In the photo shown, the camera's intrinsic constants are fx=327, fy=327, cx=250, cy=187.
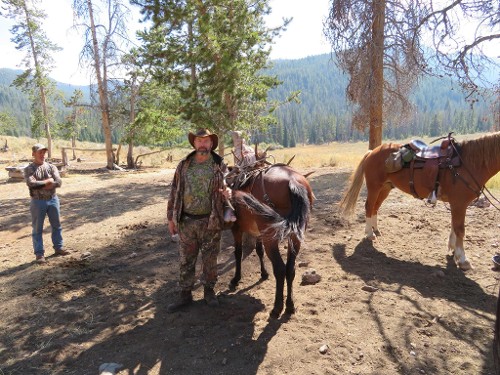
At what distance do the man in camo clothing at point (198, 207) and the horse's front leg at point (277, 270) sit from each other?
27.1 inches

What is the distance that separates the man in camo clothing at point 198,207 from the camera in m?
3.67

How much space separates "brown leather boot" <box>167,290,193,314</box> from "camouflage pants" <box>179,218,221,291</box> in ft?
0.21

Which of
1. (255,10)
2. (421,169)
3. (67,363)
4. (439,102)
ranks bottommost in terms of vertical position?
(67,363)

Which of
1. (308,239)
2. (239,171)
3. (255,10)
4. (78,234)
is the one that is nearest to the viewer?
(239,171)

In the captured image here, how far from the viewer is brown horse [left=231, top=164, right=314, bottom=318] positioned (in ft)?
10.6

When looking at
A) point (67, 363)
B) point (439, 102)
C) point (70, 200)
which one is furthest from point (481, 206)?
point (439, 102)

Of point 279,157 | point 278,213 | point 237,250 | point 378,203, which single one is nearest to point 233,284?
point 237,250

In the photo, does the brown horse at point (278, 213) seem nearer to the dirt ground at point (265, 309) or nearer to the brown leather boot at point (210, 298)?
the dirt ground at point (265, 309)

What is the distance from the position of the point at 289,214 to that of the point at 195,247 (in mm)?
1219

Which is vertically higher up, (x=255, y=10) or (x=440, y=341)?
(x=255, y=10)

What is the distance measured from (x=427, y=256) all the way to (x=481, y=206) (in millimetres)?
2850

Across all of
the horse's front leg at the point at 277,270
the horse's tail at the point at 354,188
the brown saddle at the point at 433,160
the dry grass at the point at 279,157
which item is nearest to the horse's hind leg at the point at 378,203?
the horse's tail at the point at 354,188

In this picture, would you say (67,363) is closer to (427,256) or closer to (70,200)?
(427,256)

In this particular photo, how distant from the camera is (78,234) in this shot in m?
6.75
